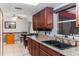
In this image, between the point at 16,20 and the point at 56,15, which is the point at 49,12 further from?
the point at 16,20

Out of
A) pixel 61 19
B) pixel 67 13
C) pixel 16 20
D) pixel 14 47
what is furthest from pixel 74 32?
pixel 14 47

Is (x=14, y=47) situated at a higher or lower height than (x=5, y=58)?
lower

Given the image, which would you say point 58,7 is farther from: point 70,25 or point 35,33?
point 35,33

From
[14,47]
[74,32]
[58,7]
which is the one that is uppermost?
[58,7]

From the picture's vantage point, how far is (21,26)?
4.26 metres

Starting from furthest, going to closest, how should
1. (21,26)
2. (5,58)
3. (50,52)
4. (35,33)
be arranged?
(35,33) → (21,26) → (50,52) → (5,58)

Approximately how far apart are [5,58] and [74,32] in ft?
5.90

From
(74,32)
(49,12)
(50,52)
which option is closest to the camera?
(50,52)

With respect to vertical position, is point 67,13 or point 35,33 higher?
point 67,13

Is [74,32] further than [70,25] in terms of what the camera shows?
No

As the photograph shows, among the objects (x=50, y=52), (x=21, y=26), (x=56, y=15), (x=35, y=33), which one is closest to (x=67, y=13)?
(x=56, y=15)

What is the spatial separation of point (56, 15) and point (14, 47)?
9.50ft

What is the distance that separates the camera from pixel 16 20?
14.4 ft

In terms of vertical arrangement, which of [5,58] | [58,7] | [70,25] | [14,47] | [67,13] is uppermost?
[58,7]
